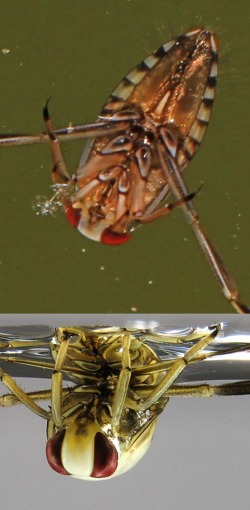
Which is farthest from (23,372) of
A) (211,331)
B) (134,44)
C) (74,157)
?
(134,44)

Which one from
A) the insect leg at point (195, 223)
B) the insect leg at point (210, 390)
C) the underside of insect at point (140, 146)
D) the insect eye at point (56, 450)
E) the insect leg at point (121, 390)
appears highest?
the underside of insect at point (140, 146)

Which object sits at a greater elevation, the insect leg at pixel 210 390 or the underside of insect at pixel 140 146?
the underside of insect at pixel 140 146

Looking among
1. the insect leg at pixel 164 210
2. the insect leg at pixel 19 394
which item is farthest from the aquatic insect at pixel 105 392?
the insect leg at pixel 164 210

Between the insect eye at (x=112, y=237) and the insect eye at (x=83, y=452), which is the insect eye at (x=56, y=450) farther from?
the insect eye at (x=112, y=237)

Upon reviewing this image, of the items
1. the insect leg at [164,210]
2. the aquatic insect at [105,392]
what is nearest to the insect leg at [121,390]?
the aquatic insect at [105,392]

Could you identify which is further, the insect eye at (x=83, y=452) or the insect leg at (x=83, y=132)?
the insect leg at (x=83, y=132)

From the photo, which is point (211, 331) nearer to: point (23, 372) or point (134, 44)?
point (23, 372)

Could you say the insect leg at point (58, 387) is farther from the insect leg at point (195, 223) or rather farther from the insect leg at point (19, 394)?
the insect leg at point (195, 223)
